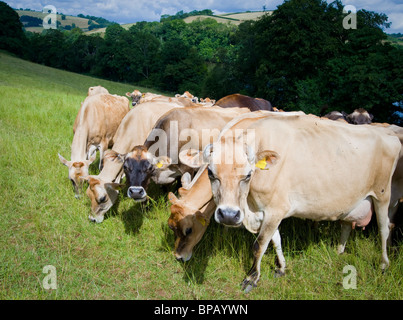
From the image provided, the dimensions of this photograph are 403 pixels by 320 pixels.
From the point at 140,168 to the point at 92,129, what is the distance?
11.3 feet

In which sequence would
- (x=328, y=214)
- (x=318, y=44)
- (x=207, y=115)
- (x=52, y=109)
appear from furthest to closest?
(x=318, y=44) < (x=52, y=109) < (x=207, y=115) < (x=328, y=214)

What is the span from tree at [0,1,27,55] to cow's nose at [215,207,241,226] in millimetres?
64982

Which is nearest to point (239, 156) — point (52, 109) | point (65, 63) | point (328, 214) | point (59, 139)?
point (328, 214)

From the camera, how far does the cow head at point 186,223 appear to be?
3836 mm

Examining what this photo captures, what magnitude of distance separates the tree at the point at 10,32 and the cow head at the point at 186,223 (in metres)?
64.0

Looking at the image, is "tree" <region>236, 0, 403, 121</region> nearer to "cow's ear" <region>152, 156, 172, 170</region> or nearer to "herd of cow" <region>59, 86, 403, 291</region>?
"herd of cow" <region>59, 86, 403, 291</region>

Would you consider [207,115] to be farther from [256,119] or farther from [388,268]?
[388,268]

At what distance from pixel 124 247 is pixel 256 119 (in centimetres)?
285

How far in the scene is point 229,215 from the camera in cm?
285

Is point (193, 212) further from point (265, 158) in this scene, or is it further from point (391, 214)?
point (391, 214)

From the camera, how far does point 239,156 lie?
3.06 meters

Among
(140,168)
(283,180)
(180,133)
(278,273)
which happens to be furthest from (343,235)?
(140,168)

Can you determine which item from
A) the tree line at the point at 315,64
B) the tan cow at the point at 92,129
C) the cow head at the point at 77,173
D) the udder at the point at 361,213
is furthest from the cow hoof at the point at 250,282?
the tree line at the point at 315,64

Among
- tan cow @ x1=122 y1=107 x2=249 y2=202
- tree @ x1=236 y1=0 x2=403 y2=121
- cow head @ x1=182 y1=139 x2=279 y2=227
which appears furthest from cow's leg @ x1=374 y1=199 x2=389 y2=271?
tree @ x1=236 y1=0 x2=403 y2=121
